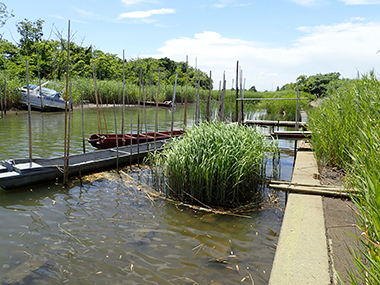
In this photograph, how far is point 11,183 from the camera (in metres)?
6.34

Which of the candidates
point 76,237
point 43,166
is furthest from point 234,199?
point 43,166

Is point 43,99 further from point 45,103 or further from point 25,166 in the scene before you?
point 25,166

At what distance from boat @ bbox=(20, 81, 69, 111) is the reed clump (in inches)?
743

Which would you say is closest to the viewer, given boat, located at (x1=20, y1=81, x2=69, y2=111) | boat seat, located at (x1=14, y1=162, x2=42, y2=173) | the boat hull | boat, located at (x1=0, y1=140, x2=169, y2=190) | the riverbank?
the riverbank

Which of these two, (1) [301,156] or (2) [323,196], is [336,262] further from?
(1) [301,156]

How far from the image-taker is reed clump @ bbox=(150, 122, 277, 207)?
552 cm

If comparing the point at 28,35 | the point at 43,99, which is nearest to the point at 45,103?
the point at 43,99

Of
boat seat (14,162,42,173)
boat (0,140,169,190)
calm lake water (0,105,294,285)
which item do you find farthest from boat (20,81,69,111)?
calm lake water (0,105,294,285)

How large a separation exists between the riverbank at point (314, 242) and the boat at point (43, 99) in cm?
2146

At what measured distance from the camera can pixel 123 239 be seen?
15.4 feet

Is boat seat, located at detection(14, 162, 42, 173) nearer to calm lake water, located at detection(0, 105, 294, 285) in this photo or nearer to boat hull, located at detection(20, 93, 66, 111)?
calm lake water, located at detection(0, 105, 294, 285)

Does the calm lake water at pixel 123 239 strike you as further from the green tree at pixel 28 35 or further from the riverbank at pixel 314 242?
the green tree at pixel 28 35

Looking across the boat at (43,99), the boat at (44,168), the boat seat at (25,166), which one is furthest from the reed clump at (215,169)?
the boat at (43,99)

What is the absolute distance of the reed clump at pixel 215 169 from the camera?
18.1 ft
